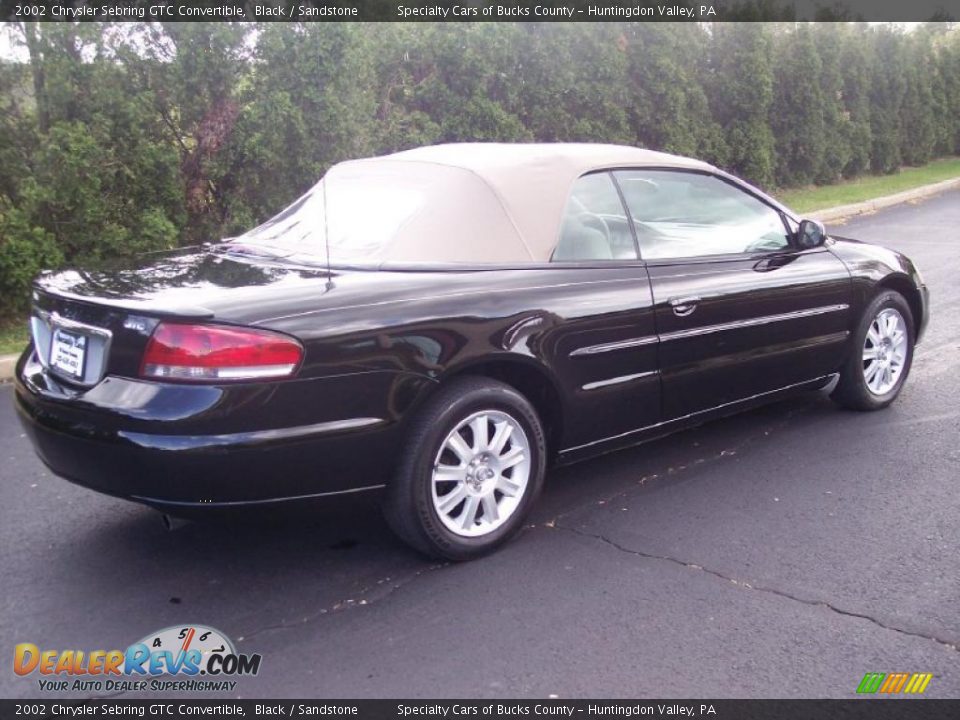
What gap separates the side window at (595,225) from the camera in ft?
13.9

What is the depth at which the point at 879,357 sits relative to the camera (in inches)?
221

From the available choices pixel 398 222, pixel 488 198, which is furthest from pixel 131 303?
pixel 488 198

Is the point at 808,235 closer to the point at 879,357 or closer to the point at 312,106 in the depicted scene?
the point at 879,357

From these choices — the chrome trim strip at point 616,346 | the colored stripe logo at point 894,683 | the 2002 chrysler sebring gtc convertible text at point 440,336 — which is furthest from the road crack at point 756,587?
the chrome trim strip at point 616,346

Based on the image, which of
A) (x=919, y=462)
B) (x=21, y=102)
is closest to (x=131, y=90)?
(x=21, y=102)

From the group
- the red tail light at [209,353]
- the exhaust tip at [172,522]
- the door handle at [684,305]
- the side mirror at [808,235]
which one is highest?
the side mirror at [808,235]

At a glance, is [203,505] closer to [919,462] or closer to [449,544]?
[449,544]

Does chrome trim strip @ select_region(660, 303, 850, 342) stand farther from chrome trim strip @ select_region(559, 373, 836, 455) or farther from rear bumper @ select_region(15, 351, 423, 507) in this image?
rear bumper @ select_region(15, 351, 423, 507)

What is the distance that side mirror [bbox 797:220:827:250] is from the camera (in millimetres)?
5172

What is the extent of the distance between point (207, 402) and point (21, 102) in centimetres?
660

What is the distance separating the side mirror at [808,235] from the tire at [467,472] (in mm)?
2096

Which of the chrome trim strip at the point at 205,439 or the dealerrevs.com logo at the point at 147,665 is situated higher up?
the chrome trim strip at the point at 205,439

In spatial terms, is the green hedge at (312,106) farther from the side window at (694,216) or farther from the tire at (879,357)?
the tire at (879,357)

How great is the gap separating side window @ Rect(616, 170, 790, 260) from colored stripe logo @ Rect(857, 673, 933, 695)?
2.10 m
